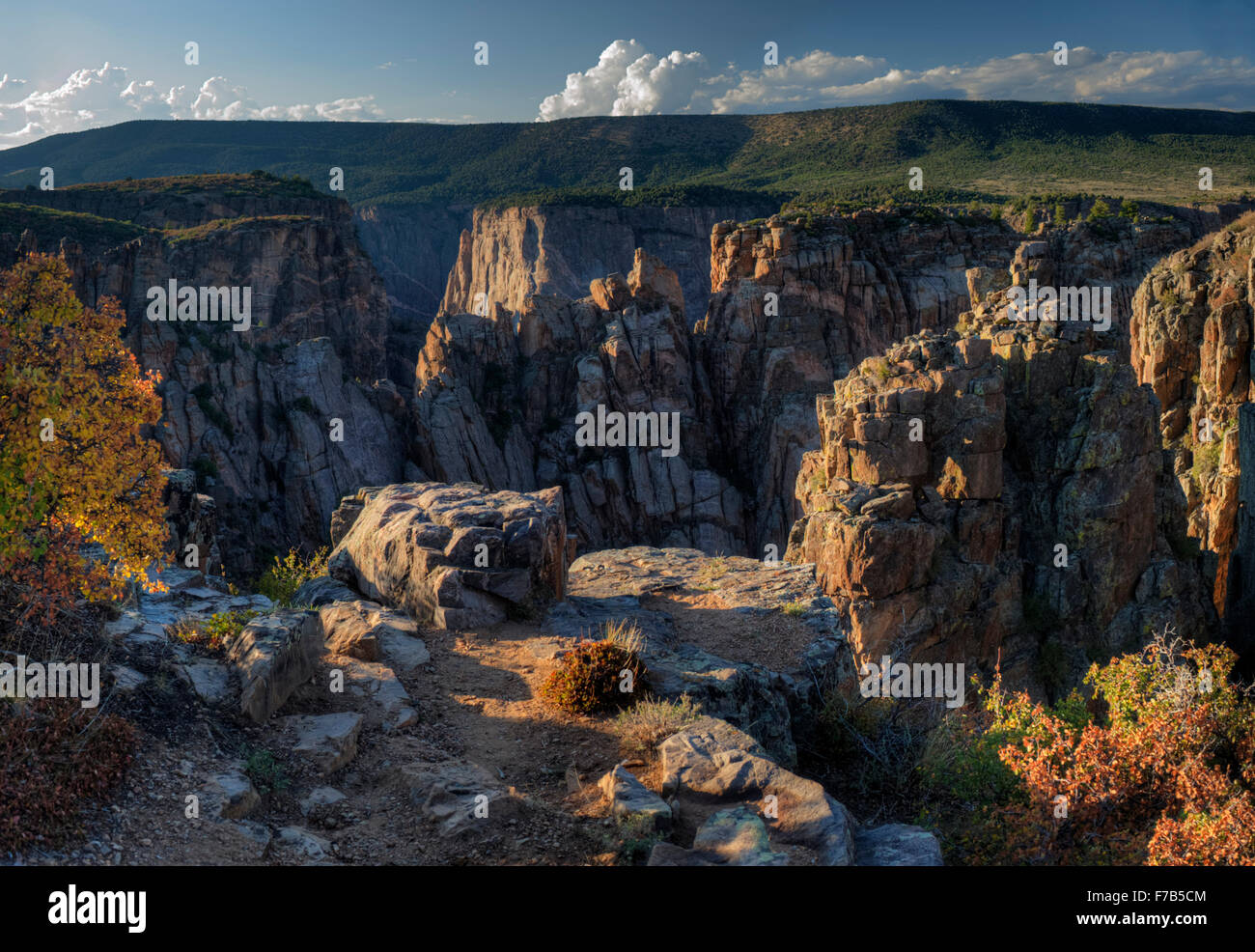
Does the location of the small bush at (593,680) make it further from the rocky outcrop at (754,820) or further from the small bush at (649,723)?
the rocky outcrop at (754,820)

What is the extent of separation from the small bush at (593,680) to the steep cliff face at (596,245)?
94.3m

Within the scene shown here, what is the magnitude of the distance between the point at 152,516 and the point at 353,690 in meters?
3.41

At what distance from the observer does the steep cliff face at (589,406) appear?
56.9 m

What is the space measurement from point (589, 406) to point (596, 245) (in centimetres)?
5268

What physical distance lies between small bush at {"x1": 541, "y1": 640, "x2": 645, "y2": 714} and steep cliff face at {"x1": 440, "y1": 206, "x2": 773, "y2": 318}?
94280 millimetres

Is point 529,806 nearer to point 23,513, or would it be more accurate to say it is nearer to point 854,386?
point 23,513

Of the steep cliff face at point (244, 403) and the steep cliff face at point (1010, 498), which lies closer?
the steep cliff face at point (1010, 498)

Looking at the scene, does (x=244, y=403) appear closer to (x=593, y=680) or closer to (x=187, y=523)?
(x=187, y=523)

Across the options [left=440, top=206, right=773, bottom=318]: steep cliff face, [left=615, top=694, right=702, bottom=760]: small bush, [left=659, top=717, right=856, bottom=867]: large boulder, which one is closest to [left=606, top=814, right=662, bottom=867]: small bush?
[left=659, top=717, right=856, bottom=867]: large boulder

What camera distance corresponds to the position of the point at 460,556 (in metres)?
14.9

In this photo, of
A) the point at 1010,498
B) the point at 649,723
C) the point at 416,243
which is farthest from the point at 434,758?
the point at 416,243

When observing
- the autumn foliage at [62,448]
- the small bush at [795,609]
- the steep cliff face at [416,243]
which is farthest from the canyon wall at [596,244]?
the autumn foliage at [62,448]

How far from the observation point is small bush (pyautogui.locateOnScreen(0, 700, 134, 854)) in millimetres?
7125

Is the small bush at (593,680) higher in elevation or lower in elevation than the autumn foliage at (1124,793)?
higher
